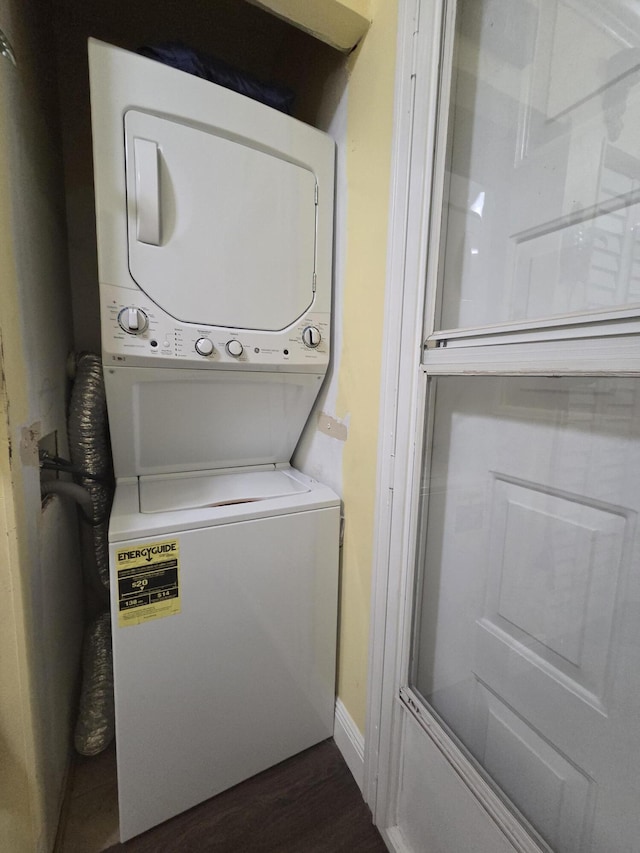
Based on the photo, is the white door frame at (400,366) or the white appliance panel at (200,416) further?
the white appliance panel at (200,416)

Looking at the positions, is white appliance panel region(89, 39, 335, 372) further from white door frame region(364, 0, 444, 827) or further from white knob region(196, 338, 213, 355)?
white door frame region(364, 0, 444, 827)

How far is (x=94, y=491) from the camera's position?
1.26 m

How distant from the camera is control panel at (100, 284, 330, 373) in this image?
929 mm

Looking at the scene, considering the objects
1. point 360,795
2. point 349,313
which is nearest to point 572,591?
point 349,313

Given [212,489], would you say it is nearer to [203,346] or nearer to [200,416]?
[200,416]

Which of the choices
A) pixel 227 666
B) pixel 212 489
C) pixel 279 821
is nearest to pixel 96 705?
pixel 227 666

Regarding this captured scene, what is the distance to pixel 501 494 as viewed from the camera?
77cm

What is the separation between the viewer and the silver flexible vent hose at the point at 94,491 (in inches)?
48.3

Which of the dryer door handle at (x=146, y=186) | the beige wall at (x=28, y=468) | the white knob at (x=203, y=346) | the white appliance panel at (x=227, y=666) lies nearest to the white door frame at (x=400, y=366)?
the white appliance panel at (x=227, y=666)

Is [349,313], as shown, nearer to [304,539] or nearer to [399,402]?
[399,402]

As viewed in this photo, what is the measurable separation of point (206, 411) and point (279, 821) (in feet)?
4.15

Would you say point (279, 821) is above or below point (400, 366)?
below

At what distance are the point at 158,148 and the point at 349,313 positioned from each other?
0.67m

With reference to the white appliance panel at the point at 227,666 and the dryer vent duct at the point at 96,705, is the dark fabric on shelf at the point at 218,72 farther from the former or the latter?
the dryer vent duct at the point at 96,705
